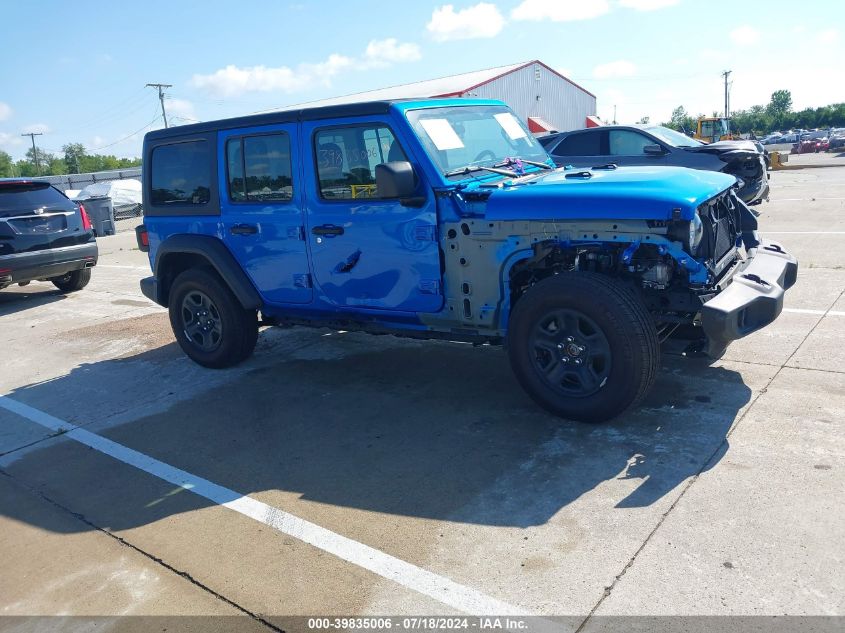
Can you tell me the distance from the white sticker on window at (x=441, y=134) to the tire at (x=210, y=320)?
2.30 metres

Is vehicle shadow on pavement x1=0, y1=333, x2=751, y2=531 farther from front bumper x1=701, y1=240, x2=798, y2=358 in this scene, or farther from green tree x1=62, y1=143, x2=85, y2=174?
green tree x1=62, y1=143, x2=85, y2=174

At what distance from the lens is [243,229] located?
5738 millimetres

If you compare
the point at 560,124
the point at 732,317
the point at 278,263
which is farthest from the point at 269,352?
the point at 560,124

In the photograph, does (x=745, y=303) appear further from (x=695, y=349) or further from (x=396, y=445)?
(x=396, y=445)

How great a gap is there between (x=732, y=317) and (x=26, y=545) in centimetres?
393

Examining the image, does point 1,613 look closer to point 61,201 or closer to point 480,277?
point 480,277

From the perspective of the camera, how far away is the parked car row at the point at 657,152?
11273 mm

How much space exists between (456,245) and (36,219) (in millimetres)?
7879

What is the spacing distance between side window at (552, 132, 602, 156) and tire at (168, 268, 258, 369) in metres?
7.73

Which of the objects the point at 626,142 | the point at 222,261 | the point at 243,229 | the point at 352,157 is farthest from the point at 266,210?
the point at 626,142

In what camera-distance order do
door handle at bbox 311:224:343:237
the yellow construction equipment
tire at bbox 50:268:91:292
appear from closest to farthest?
door handle at bbox 311:224:343:237 < tire at bbox 50:268:91:292 < the yellow construction equipment

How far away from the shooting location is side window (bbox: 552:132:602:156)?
12000 millimetres

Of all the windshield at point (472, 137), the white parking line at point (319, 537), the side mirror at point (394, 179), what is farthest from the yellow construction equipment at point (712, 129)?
the white parking line at point (319, 537)

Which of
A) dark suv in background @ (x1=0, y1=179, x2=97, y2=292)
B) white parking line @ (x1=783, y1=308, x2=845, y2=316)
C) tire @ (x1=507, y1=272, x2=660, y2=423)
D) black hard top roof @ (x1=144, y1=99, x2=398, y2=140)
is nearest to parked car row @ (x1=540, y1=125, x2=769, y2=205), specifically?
white parking line @ (x1=783, y1=308, x2=845, y2=316)
